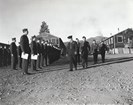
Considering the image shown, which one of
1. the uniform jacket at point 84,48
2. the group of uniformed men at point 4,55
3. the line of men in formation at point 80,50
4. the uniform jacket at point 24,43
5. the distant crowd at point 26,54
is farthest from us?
the group of uniformed men at point 4,55

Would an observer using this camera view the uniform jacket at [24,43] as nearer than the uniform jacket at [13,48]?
Yes

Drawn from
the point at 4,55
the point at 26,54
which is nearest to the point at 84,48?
the point at 26,54

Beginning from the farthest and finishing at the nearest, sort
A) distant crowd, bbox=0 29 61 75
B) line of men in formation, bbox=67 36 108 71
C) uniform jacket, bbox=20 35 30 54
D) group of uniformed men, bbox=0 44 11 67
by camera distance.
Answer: group of uniformed men, bbox=0 44 11 67
line of men in formation, bbox=67 36 108 71
distant crowd, bbox=0 29 61 75
uniform jacket, bbox=20 35 30 54

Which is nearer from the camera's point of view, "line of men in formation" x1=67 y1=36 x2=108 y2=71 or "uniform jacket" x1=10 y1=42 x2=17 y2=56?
"line of men in formation" x1=67 y1=36 x2=108 y2=71

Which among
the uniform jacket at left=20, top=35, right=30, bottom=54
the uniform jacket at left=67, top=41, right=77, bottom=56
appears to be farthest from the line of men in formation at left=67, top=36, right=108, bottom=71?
the uniform jacket at left=20, top=35, right=30, bottom=54

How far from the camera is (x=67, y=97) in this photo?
233 inches

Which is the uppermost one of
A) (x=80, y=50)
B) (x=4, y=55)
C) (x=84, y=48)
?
(x=84, y=48)

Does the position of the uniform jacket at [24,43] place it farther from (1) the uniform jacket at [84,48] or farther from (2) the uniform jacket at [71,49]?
(1) the uniform jacket at [84,48]

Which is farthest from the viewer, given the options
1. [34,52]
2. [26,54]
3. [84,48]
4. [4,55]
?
[4,55]

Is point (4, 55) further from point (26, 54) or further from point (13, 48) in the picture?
point (26, 54)

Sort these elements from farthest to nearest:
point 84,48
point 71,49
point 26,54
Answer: point 84,48 < point 71,49 < point 26,54

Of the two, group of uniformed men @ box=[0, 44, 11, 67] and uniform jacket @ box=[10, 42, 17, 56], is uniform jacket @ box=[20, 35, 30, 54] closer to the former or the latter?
uniform jacket @ box=[10, 42, 17, 56]

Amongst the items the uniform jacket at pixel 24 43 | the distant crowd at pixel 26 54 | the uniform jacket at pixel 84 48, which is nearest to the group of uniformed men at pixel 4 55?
the distant crowd at pixel 26 54

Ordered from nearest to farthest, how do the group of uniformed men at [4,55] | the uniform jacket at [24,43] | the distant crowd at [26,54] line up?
the uniform jacket at [24,43] < the distant crowd at [26,54] < the group of uniformed men at [4,55]
